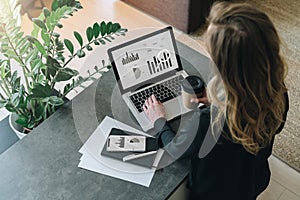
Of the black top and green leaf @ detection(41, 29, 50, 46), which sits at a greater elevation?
green leaf @ detection(41, 29, 50, 46)

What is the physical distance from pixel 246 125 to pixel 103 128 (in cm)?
51

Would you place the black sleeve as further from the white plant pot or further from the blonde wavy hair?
the white plant pot

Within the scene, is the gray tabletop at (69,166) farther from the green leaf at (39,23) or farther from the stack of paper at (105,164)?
the green leaf at (39,23)

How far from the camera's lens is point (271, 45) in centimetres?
107

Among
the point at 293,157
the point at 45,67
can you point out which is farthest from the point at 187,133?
the point at 293,157

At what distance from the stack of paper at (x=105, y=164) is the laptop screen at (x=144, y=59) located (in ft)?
0.75

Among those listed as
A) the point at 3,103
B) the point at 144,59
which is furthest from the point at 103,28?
the point at 3,103

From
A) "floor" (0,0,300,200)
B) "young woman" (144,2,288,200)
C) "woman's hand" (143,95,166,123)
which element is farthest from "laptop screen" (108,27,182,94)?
"floor" (0,0,300,200)

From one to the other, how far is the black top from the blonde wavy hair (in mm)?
54

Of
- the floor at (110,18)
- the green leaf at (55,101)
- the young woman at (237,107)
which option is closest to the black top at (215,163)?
the young woman at (237,107)

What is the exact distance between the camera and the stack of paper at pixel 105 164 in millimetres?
1279

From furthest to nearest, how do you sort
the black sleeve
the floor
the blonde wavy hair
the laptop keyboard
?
the floor < the laptop keyboard < the black sleeve < the blonde wavy hair

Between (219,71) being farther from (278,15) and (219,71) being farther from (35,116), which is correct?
(278,15)

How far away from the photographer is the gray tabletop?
1.24m
